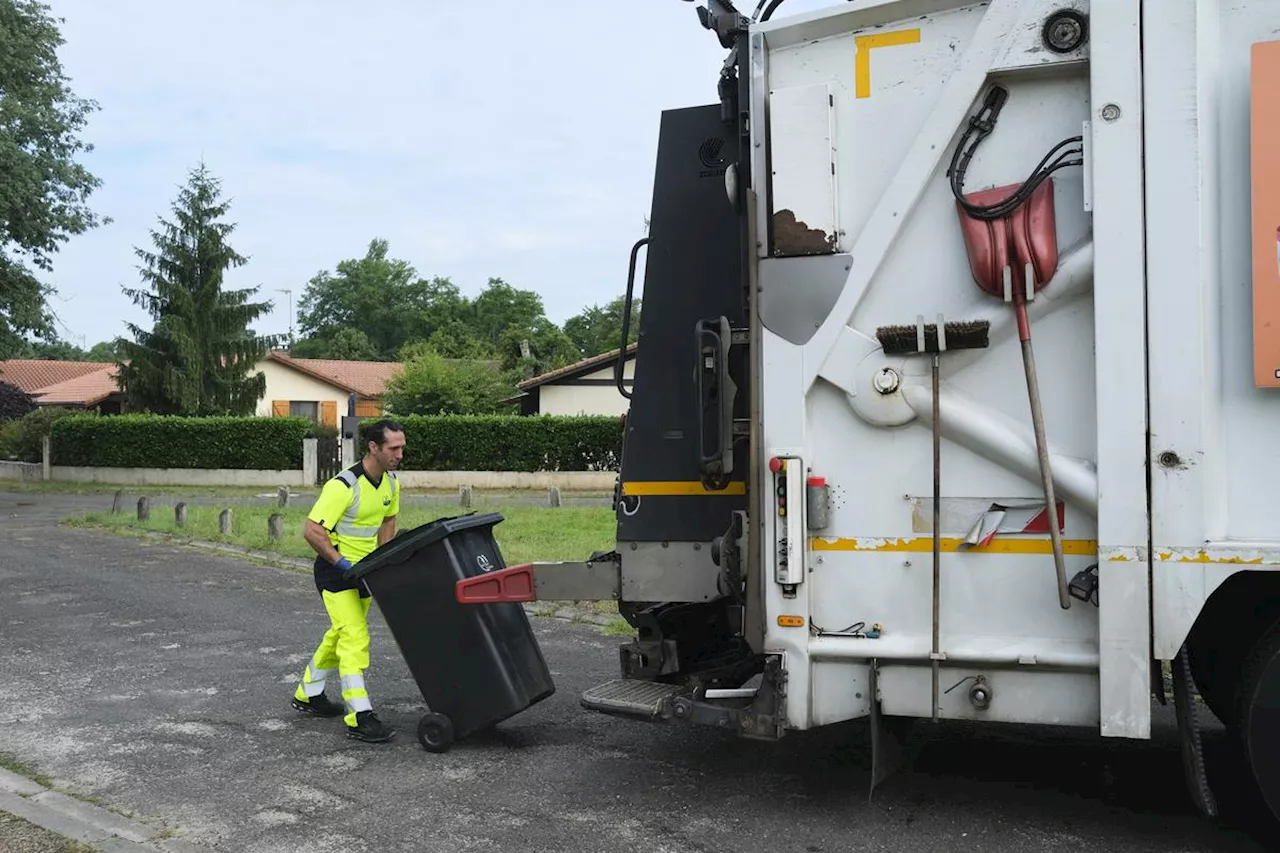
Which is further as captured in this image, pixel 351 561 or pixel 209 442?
pixel 209 442

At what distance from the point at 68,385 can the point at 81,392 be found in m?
2.54

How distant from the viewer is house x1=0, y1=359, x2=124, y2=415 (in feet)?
149

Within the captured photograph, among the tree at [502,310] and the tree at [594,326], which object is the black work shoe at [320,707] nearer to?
the tree at [594,326]

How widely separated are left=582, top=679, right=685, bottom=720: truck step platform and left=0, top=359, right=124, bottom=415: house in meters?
35.6

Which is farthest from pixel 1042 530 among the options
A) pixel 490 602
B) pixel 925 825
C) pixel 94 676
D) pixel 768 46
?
pixel 94 676

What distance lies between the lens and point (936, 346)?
3977mm

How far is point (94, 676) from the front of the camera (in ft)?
23.9

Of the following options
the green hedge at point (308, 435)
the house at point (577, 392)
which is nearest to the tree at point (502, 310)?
the house at point (577, 392)

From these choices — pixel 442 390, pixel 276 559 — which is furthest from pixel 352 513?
pixel 442 390

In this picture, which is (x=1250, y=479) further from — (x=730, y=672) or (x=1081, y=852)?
(x=730, y=672)

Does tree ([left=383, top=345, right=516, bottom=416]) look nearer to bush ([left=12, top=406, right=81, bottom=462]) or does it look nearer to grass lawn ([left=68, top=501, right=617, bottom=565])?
bush ([left=12, top=406, right=81, bottom=462])

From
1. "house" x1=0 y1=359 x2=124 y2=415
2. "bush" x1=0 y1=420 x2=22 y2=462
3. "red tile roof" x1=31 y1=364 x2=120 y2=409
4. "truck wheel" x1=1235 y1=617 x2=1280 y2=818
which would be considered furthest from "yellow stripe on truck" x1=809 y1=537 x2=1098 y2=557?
"red tile roof" x1=31 y1=364 x2=120 y2=409

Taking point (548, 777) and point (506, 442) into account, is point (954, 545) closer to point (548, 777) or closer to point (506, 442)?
point (548, 777)

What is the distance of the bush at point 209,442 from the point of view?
29.1 meters
